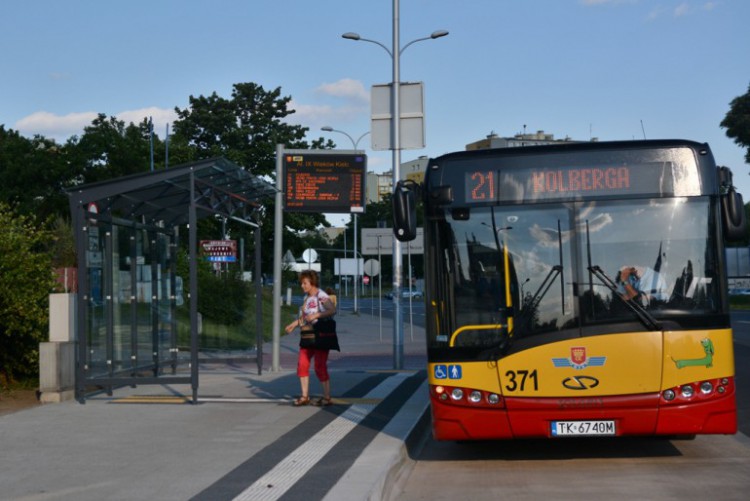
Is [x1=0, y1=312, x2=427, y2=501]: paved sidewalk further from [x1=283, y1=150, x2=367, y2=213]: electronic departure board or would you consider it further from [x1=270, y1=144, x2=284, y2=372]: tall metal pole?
[x1=283, y1=150, x2=367, y2=213]: electronic departure board

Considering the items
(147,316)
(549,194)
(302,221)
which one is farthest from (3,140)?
(549,194)

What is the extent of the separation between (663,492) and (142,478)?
13.0 feet

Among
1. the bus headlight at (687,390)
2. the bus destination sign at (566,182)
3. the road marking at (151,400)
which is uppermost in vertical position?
the bus destination sign at (566,182)

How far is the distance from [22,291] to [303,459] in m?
6.71

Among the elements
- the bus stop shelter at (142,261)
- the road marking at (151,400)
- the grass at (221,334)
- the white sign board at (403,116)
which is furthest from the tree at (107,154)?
the road marking at (151,400)

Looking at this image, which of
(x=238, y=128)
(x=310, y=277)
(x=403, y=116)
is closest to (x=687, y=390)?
(x=310, y=277)

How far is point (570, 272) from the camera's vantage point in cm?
895

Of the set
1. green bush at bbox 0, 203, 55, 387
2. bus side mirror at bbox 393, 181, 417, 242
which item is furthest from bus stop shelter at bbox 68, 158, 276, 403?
bus side mirror at bbox 393, 181, 417, 242

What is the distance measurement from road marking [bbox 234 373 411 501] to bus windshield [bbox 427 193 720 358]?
1427 mm

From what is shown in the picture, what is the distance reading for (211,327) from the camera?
2239 centimetres

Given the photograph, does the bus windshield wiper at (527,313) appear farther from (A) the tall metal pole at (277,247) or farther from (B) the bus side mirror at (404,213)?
(A) the tall metal pole at (277,247)

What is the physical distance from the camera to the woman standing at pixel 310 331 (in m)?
12.8

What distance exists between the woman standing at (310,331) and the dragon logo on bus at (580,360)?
4516 millimetres

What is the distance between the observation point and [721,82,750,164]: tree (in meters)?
56.9
